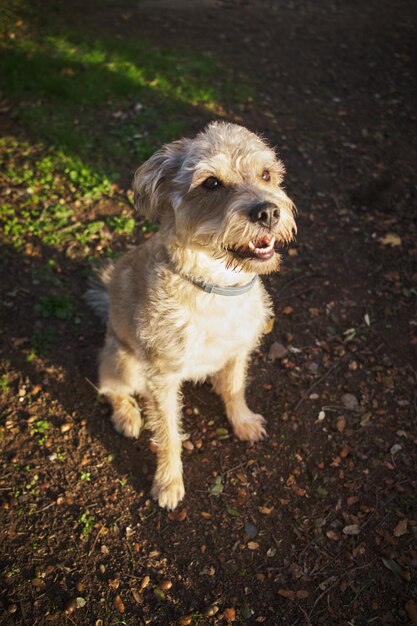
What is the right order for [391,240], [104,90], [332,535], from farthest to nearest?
1. [104,90]
2. [391,240]
3. [332,535]

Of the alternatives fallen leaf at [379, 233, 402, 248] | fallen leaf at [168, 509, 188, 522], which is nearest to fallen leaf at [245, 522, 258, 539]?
fallen leaf at [168, 509, 188, 522]

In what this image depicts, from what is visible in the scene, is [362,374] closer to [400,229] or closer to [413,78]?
[400,229]

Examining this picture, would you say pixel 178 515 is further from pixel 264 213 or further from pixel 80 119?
pixel 80 119

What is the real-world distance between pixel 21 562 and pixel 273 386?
8.68 ft

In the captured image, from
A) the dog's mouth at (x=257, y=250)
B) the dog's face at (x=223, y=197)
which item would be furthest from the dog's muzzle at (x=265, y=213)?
the dog's mouth at (x=257, y=250)

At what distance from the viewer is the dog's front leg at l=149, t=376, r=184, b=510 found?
3815mm

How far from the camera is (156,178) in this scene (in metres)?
3.17

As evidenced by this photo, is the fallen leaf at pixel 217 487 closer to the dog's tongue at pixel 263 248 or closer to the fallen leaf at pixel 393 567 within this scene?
the fallen leaf at pixel 393 567

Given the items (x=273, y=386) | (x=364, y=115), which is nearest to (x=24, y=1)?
(x=364, y=115)

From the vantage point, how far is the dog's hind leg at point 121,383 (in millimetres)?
4074

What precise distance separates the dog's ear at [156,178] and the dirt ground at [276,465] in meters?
2.13

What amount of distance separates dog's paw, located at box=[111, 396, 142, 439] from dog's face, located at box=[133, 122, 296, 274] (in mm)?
1896

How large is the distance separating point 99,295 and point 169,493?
2155 mm

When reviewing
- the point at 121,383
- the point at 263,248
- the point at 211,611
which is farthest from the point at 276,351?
the point at 211,611
